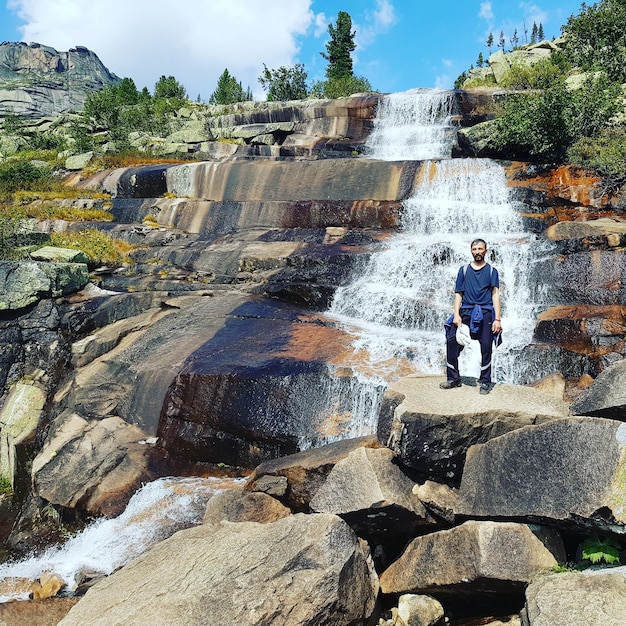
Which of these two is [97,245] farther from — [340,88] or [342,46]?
[342,46]

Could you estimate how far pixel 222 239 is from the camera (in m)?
16.2

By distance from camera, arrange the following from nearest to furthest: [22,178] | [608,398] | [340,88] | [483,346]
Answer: [608,398] → [483,346] → [22,178] → [340,88]

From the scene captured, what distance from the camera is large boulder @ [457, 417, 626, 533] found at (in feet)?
14.6

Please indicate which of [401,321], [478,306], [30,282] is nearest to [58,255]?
[30,282]

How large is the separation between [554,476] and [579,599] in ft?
3.62

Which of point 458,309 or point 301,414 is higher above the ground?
point 458,309

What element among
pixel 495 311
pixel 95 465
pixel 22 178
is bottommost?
pixel 95 465

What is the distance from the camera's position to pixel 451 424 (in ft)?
18.7

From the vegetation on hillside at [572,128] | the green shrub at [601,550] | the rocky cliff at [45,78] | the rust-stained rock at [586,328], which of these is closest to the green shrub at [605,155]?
the vegetation on hillside at [572,128]

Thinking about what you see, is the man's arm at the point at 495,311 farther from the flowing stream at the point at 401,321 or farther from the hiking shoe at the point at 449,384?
the flowing stream at the point at 401,321

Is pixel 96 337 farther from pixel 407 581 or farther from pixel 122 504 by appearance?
pixel 407 581

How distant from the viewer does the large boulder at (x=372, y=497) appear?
5512 mm

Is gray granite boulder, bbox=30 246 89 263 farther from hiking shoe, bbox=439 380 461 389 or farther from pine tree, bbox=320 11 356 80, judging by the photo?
pine tree, bbox=320 11 356 80

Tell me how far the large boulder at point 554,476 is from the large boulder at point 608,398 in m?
0.45
